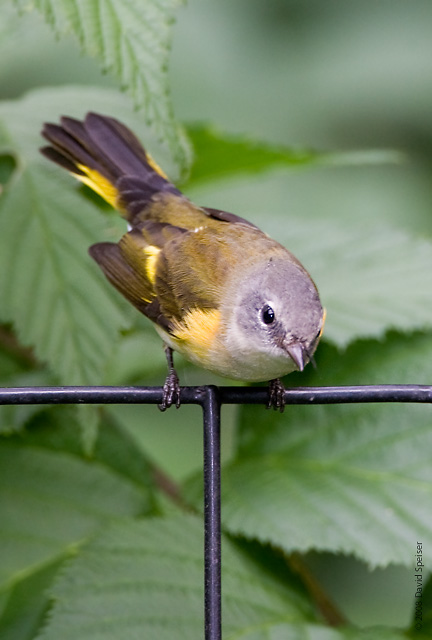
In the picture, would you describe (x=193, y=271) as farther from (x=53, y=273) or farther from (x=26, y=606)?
(x=26, y=606)

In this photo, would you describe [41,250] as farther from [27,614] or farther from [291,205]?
[291,205]

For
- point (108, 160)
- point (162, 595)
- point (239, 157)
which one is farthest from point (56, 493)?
point (239, 157)

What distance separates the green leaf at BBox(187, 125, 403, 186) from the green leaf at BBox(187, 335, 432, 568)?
0.50 m

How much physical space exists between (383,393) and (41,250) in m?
0.96

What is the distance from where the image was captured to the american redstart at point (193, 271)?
1.81 meters

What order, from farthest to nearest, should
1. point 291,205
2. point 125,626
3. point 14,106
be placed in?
point 291,205 → point 14,106 → point 125,626

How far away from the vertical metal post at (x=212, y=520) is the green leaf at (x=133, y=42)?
579 mm

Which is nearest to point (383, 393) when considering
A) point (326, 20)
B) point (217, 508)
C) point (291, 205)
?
point (217, 508)

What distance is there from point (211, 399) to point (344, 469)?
0.65 m

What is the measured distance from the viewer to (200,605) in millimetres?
1818

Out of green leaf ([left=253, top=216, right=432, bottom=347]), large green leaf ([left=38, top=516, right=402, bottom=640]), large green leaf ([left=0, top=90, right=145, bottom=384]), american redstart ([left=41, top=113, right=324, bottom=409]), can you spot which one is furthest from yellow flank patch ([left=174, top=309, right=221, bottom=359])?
large green leaf ([left=38, top=516, right=402, bottom=640])

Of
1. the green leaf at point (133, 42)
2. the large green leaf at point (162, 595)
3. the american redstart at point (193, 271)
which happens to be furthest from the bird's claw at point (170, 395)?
the green leaf at point (133, 42)

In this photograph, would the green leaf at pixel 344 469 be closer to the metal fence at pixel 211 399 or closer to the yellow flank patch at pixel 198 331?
the yellow flank patch at pixel 198 331

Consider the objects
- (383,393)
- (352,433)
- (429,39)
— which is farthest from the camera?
(429,39)
